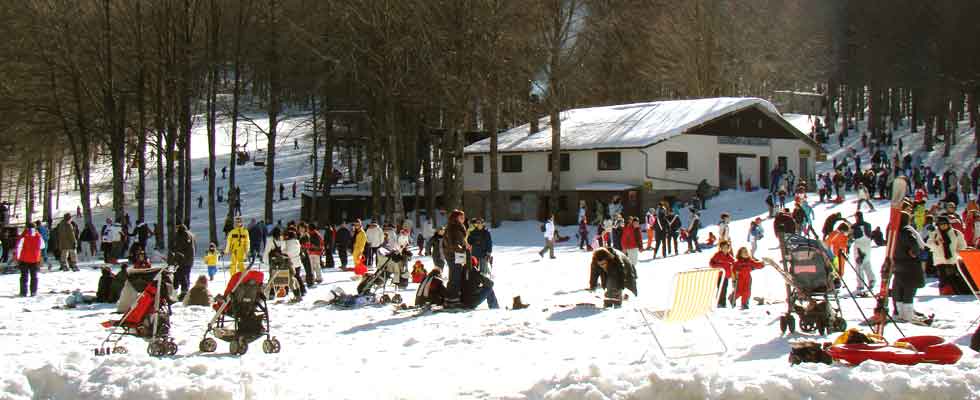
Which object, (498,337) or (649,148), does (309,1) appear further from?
(498,337)

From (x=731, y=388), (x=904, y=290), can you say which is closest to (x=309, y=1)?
(x=904, y=290)

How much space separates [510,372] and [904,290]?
5249 millimetres

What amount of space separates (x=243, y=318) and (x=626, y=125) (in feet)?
108

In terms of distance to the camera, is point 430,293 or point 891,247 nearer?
point 891,247

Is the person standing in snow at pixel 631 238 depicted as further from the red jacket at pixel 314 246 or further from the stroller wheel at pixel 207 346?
the stroller wheel at pixel 207 346

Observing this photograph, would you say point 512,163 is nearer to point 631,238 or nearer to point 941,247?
point 631,238

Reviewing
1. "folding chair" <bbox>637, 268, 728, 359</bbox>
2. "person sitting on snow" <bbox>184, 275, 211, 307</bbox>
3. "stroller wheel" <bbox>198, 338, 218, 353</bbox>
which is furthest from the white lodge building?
"folding chair" <bbox>637, 268, 728, 359</bbox>

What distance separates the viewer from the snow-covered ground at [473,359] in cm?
716

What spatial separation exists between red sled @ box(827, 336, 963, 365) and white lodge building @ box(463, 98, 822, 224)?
92.4 feet

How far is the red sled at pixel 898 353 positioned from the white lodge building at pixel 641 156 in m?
28.2

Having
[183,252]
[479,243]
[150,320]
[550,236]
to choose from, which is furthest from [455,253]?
[550,236]

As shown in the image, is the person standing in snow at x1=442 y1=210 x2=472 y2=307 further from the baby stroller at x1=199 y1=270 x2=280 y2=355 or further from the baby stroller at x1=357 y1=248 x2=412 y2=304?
the baby stroller at x1=199 y1=270 x2=280 y2=355

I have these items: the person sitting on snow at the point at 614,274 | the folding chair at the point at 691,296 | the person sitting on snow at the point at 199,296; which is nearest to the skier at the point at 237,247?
the person sitting on snow at the point at 199,296

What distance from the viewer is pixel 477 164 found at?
1768 inches
